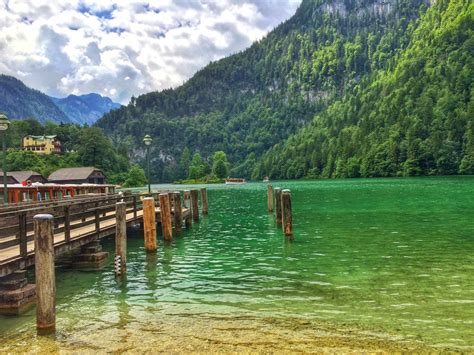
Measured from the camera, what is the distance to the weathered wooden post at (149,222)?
23.0 metres

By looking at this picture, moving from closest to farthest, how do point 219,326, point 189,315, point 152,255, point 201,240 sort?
point 219,326 < point 189,315 < point 152,255 < point 201,240

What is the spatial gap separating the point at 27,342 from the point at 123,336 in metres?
2.26

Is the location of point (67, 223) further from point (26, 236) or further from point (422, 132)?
point (422, 132)

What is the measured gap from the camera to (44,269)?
11172mm

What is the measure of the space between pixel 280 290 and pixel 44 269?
7507mm

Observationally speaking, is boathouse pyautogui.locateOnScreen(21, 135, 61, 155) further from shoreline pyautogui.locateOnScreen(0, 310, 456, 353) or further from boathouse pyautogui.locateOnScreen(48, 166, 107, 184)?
shoreline pyautogui.locateOnScreen(0, 310, 456, 353)

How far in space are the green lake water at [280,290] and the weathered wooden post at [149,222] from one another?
0.98m

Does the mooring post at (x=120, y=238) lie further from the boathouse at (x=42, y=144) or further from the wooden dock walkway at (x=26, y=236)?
the boathouse at (x=42, y=144)

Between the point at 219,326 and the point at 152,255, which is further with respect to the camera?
the point at 152,255

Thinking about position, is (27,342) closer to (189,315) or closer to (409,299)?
(189,315)

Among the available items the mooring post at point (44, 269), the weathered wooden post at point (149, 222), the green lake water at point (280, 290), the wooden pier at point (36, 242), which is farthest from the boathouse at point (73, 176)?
the mooring post at point (44, 269)

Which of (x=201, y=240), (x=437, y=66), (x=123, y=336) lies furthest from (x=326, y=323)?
(x=437, y=66)

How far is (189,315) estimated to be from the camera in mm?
12789

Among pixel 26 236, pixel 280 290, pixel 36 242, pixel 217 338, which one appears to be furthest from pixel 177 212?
pixel 217 338
